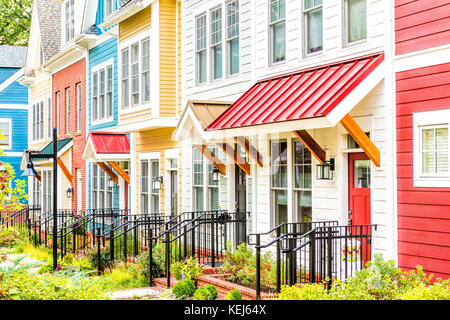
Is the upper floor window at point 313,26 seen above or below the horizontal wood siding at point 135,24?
below

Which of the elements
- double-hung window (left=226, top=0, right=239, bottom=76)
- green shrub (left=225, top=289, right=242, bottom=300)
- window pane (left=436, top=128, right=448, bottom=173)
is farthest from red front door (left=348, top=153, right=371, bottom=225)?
double-hung window (left=226, top=0, right=239, bottom=76)

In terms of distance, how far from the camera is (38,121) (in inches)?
1412

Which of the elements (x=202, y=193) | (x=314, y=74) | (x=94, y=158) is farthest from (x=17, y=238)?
→ (x=314, y=74)

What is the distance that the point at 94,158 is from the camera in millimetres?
23109

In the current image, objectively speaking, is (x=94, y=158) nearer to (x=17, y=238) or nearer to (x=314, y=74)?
(x=17, y=238)

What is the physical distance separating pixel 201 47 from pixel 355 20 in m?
6.37

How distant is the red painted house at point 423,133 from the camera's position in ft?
33.2

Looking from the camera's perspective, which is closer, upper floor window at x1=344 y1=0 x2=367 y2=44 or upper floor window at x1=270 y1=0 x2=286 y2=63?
upper floor window at x1=344 y1=0 x2=367 y2=44

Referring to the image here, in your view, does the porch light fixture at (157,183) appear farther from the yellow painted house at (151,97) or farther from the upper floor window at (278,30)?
the upper floor window at (278,30)

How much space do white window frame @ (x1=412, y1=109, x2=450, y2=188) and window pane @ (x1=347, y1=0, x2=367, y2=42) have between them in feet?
7.30

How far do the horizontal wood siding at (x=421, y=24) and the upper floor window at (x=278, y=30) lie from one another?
3598mm

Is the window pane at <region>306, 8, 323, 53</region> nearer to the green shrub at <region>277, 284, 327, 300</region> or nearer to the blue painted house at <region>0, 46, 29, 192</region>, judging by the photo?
the green shrub at <region>277, 284, 327, 300</region>

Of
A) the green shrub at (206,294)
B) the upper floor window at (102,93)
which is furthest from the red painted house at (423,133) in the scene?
the upper floor window at (102,93)

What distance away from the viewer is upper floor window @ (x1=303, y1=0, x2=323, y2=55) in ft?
43.0
